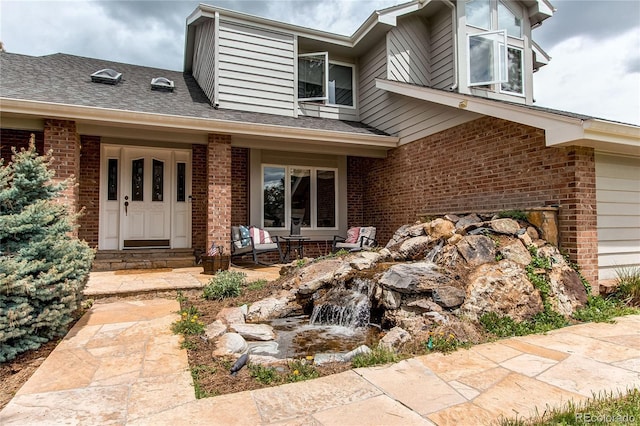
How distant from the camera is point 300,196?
8914mm

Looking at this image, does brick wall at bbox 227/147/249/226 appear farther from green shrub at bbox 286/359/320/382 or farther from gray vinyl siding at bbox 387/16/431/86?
green shrub at bbox 286/359/320/382

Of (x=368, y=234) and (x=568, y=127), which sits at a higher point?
(x=568, y=127)

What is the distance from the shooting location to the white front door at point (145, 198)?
7539 millimetres

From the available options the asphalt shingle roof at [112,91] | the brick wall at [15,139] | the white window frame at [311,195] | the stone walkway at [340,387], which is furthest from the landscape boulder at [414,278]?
the brick wall at [15,139]

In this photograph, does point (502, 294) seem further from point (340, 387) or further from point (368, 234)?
point (368, 234)

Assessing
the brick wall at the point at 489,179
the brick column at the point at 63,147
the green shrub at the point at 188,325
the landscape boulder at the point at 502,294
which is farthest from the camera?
the brick column at the point at 63,147

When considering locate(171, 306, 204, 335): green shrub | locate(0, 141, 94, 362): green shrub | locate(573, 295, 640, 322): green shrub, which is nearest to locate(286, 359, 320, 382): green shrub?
locate(171, 306, 204, 335): green shrub

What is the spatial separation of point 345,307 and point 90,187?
6177mm

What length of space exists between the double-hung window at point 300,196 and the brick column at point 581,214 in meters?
5.39

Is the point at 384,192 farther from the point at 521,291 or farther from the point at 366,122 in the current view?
the point at 521,291

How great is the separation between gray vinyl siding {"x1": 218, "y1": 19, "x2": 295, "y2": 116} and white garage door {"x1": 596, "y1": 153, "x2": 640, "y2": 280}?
6.15 meters

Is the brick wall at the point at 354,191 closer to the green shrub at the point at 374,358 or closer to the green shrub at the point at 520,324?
the green shrub at the point at 520,324

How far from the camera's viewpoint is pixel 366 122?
30.0ft

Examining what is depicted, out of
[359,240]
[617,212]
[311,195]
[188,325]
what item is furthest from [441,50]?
[188,325]
